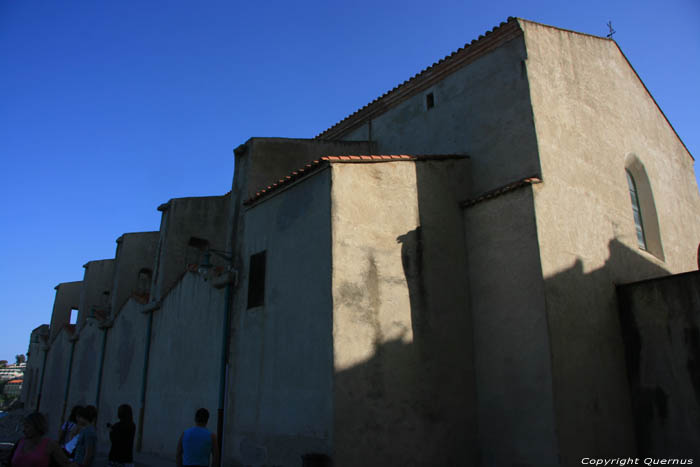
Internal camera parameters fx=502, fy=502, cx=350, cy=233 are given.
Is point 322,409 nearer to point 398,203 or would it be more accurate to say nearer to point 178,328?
point 398,203

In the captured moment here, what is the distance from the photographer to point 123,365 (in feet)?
53.5

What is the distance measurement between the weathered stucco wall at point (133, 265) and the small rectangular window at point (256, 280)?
9.78 metres

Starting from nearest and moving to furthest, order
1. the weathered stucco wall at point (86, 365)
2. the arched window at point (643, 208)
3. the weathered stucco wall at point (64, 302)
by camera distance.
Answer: the arched window at point (643, 208), the weathered stucco wall at point (86, 365), the weathered stucco wall at point (64, 302)

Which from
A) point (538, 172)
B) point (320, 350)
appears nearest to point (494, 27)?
point (538, 172)

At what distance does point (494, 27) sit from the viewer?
10703mm

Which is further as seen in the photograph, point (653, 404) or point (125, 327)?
point (125, 327)

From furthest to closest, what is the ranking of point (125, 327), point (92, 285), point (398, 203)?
point (92, 285) < point (125, 327) < point (398, 203)

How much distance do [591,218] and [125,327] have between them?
1453 cm

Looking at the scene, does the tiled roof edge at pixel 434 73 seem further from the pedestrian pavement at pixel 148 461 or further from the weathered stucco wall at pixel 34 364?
the weathered stucco wall at pixel 34 364

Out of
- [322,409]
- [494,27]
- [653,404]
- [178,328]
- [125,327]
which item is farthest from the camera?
[125,327]

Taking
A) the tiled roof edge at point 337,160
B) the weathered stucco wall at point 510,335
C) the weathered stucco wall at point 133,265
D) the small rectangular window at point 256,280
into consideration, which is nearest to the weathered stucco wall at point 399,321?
the tiled roof edge at point 337,160

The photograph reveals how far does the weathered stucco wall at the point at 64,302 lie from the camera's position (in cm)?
2861

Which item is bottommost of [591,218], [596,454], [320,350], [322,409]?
[596,454]

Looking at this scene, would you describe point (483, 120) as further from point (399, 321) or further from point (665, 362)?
point (665, 362)
